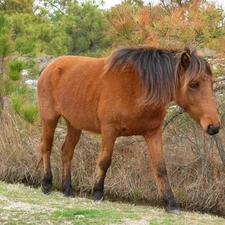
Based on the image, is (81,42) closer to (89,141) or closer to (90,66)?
(89,141)

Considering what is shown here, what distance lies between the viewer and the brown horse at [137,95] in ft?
18.2

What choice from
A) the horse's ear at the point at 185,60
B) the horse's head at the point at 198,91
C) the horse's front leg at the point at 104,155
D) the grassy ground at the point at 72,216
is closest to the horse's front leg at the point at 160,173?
the grassy ground at the point at 72,216

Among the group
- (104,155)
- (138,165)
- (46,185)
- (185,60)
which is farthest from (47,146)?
(185,60)

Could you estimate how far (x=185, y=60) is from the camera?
18.6 ft

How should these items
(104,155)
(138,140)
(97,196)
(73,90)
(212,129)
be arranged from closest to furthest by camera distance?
(212,129)
(104,155)
(97,196)
(73,90)
(138,140)

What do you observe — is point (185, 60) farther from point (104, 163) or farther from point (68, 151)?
point (68, 151)

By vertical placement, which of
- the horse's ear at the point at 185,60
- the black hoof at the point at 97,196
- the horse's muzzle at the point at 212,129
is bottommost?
the black hoof at the point at 97,196

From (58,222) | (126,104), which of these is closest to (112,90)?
(126,104)

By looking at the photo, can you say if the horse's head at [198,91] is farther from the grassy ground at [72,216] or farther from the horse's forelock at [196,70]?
the grassy ground at [72,216]

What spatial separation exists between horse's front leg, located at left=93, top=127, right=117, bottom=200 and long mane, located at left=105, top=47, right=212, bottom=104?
706mm

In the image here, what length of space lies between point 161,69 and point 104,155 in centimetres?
136

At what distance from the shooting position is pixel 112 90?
20.1 feet

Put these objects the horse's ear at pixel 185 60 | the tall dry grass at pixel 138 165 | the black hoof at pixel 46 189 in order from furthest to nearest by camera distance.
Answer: the tall dry grass at pixel 138 165 → the black hoof at pixel 46 189 → the horse's ear at pixel 185 60

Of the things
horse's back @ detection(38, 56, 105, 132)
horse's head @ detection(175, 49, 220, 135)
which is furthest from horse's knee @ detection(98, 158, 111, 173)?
horse's head @ detection(175, 49, 220, 135)
